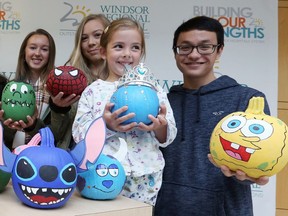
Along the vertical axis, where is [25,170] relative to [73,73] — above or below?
below

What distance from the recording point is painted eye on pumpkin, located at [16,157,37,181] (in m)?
0.91

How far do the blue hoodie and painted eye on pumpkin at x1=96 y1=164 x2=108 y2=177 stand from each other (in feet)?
1.60

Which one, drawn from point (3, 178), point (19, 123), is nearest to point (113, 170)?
point (3, 178)

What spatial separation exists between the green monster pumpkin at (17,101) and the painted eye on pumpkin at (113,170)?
2.01 ft

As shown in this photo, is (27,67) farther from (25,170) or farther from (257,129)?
(257,129)

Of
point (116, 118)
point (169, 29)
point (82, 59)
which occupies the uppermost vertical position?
point (169, 29)

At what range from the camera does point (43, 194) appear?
35.9 inches

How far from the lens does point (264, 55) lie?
2.78 m

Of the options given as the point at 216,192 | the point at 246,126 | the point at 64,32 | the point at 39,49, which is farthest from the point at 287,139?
the point at 64,32

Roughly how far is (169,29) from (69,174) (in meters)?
2.01

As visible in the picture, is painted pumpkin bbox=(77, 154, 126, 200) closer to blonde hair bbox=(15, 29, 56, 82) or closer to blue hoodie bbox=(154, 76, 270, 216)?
blue hoodie bbox=(154, 76, 270, 216)

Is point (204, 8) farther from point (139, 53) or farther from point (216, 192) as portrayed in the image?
point (216, 192)

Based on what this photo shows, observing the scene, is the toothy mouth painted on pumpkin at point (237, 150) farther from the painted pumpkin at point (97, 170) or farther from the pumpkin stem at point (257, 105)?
the painted pumpkin at point (97, 170)

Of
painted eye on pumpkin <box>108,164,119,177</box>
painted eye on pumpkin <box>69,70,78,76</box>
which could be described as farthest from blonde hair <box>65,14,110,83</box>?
painted eye on pumpkin <box>108,164,119,177</box>
